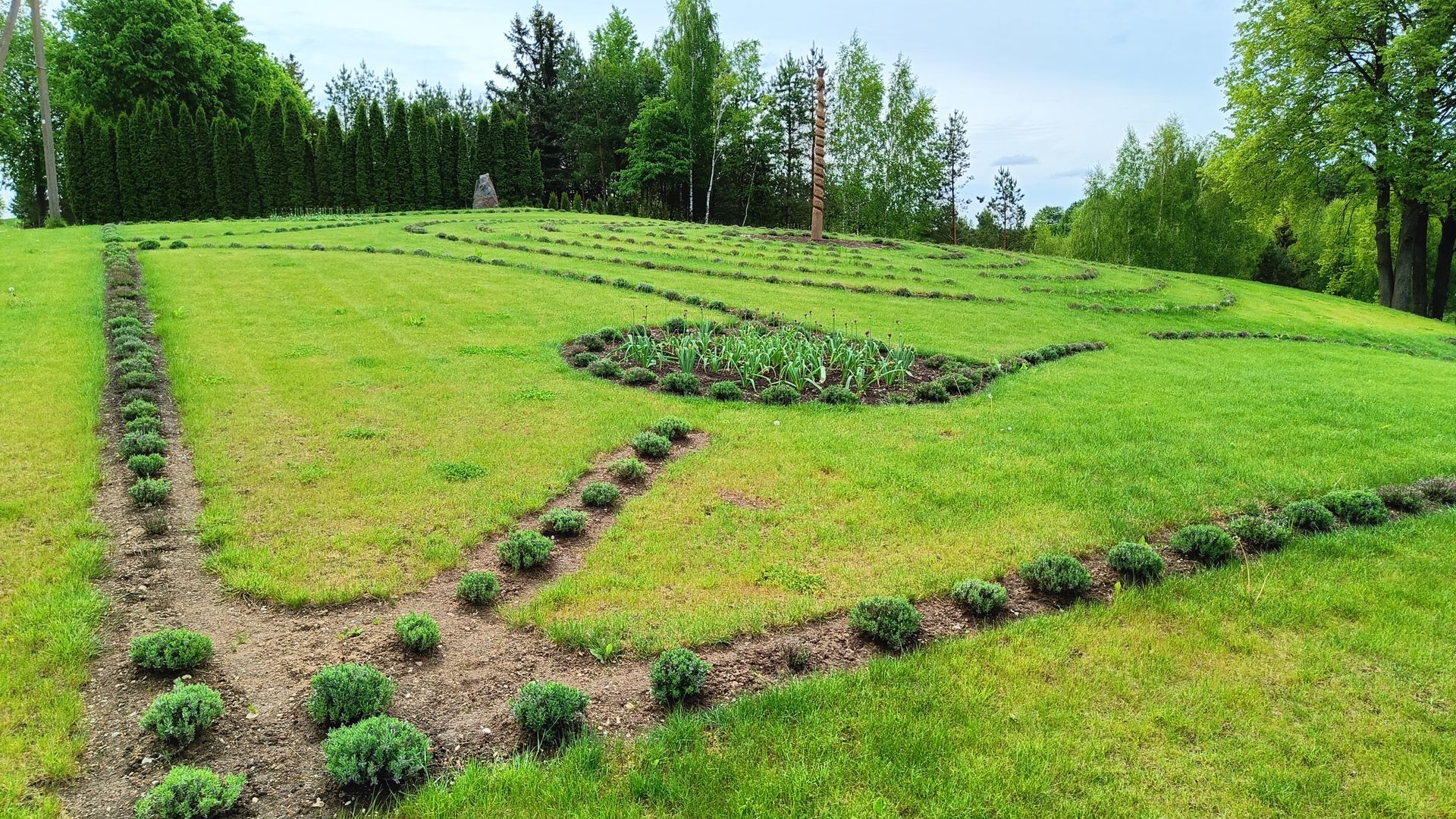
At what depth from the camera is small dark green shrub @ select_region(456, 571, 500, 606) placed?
5.08 m

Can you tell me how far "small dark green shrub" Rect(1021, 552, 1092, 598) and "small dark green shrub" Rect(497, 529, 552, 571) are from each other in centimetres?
367

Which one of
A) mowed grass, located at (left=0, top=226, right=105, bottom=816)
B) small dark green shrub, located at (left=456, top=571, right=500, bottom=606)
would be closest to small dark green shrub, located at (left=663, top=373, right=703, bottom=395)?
small dark green shrub, located at (left=456, top=571, right=500, bottom=606)

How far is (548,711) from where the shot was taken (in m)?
3.78

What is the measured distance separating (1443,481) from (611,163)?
5319 cm

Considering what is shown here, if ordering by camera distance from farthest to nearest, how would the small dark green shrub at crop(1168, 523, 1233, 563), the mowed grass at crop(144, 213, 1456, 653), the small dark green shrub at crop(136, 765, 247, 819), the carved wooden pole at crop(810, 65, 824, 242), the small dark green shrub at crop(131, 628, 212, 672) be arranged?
the carved wooden pole at crop(810, 65, 824, 242)
the small dark green shrub at crop(1168, 523, 1233, 563)
the mowed grass at crop(144, 213, 1456, 653)
the small dark green shrub at crop(131, 628, 212, 672)
the small dark green shrub at crop(136, 765, 247, 819)

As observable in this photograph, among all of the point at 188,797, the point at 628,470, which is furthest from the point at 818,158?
the point at 188,797

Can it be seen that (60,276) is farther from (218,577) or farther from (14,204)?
(14,204)

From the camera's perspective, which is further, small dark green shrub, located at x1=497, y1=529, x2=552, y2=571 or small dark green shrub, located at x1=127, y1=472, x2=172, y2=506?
small dark green shrub, located at x1=127, y1=472, x2=172, y2=506

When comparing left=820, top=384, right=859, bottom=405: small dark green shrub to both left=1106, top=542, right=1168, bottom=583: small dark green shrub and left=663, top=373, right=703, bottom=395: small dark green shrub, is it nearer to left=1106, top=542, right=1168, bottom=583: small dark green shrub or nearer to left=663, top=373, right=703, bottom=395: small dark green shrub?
left=663, top=373, right=703, bottom=395: small dark green shrub

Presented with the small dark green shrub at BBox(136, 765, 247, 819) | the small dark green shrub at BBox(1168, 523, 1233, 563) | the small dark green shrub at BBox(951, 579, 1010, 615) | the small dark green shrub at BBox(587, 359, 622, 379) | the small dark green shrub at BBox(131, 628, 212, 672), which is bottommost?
the small dark green shrub at BBox(136, 765, 247, 819)

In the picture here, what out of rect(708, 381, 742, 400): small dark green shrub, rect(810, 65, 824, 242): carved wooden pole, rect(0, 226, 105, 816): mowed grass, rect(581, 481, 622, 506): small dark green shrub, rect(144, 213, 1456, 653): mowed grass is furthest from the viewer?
rect(810, 65, 824, 242): carved wooden pole

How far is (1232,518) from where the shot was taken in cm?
651

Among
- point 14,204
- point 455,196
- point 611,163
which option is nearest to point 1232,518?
point 455,196

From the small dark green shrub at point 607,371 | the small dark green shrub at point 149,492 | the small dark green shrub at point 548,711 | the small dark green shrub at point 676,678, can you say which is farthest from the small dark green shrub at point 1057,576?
the small dark green shrub at point 149,492
